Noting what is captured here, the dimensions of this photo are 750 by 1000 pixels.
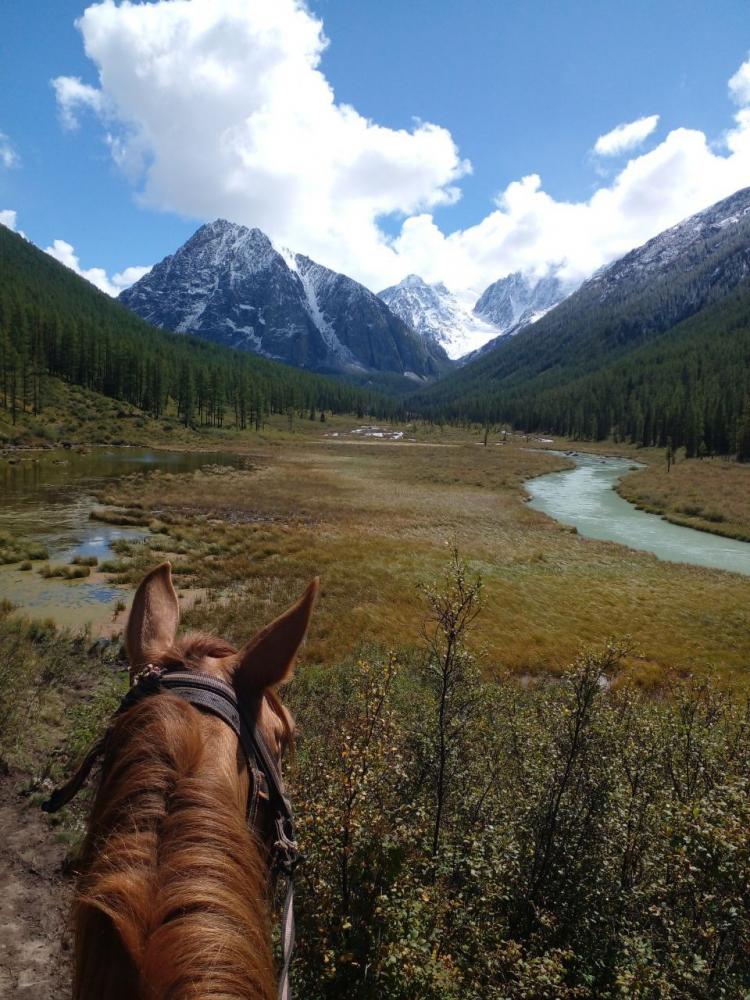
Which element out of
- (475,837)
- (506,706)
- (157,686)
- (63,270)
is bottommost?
(506,706)

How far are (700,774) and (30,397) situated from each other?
10700 cm

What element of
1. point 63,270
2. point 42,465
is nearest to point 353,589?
point 42,465

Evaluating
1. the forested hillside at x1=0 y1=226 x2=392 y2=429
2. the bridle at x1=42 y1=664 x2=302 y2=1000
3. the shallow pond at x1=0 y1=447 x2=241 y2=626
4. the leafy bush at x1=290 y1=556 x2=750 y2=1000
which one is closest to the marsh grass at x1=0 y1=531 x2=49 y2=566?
the shallow pond at x1=0 y1=447 x2=241 y2=626

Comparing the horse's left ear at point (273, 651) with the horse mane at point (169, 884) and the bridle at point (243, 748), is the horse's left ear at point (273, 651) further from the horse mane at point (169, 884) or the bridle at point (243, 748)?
the horse mane at point (169, 884)

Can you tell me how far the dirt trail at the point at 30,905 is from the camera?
4387 mm

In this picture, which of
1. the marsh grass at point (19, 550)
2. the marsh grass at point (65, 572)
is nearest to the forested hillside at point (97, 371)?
the marsh grass at point (19, 550)

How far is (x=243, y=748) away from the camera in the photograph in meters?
2.03

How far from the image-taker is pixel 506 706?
815cm

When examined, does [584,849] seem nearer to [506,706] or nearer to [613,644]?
[613,644]

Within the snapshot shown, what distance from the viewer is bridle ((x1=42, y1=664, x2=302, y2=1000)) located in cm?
198

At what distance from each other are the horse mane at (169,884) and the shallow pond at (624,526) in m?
34.7

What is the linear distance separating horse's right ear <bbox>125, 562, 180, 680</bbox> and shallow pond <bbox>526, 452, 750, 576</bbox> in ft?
112

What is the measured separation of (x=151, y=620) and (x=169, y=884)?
1.54 metres

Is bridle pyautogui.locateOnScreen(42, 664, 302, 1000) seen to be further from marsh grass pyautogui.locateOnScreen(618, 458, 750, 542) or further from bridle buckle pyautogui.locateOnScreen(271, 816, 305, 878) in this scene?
marsh grass pyautogui.locateOnScreen(618, 458, 750, 542)
